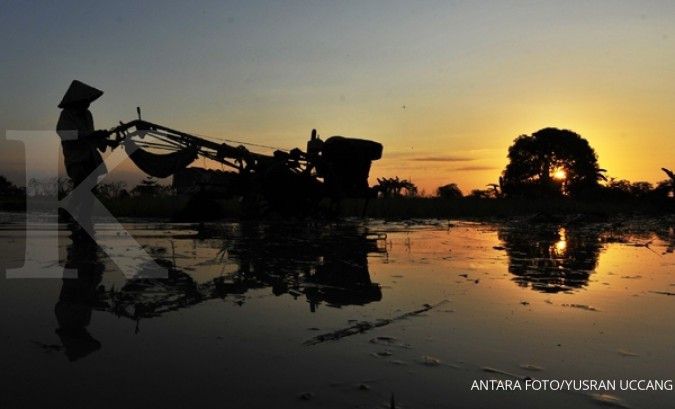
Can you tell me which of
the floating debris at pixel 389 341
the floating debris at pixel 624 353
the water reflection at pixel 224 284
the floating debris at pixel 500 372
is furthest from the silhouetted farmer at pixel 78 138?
the floating debris at pixel 624 353

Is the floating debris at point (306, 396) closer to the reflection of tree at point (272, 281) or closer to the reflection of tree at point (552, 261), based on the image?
the reflection of tree at point (272, 281)

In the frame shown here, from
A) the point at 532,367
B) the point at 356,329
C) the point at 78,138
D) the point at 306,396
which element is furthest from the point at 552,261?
the point at 78,138

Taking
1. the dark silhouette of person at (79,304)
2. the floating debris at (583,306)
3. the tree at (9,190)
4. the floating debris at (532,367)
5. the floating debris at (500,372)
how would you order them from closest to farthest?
the floating debris at (500,372) < the floating debris at (532,367) < the dark silhouette of person at (79,304) < the floating debris at (583,306) < the tree at (9,190)

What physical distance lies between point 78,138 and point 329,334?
9235mm

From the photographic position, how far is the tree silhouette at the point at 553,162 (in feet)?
159

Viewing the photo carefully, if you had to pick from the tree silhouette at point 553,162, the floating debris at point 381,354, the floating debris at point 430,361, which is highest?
the tree silhouette at point 553,162

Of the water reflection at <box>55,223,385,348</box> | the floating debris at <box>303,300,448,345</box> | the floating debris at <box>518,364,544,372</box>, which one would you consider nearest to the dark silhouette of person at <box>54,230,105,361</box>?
the water reflection at <box>55,223,385,348</box>

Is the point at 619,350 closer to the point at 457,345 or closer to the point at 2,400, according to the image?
the point at 457,345

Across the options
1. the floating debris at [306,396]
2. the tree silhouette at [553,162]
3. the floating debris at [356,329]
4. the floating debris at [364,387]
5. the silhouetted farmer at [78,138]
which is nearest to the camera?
the floating debris at [306,396]

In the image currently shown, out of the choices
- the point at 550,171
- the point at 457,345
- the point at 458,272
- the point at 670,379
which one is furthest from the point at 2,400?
the point at 550,171

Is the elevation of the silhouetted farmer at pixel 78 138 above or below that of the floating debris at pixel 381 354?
above

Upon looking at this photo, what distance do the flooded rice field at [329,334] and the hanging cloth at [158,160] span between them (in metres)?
6.99

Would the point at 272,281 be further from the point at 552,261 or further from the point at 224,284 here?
the point at 552,261

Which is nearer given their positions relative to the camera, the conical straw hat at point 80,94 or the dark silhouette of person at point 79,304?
the dark silhouette of person at point 79,304
